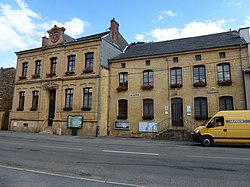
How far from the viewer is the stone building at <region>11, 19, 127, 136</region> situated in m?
20.8

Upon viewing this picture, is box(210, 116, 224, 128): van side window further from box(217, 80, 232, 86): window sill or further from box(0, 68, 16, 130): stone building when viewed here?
box(0, 68, 16, 130): stone building

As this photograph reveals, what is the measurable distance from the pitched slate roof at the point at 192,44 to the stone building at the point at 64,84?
10.3ft

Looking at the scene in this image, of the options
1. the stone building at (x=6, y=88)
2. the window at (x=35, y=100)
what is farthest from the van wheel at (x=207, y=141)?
the stone building at (x=6, y=88)

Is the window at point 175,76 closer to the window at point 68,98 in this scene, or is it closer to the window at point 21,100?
the window at point 68,98

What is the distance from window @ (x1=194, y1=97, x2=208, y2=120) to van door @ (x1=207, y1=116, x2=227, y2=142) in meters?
4.20

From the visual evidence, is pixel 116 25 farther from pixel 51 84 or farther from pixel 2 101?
pixel 2 101

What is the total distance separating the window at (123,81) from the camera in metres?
21.0

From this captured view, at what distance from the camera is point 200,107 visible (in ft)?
59.2

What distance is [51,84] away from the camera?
23.3m

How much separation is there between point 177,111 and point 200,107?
81.7 inches

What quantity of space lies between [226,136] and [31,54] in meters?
24.0

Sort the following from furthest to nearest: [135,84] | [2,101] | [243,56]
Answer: [2,101] < [135,84] < [243,56]

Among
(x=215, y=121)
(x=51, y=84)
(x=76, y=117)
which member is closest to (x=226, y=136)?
(x=215, y=121)

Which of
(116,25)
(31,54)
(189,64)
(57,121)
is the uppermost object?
(116,25)
